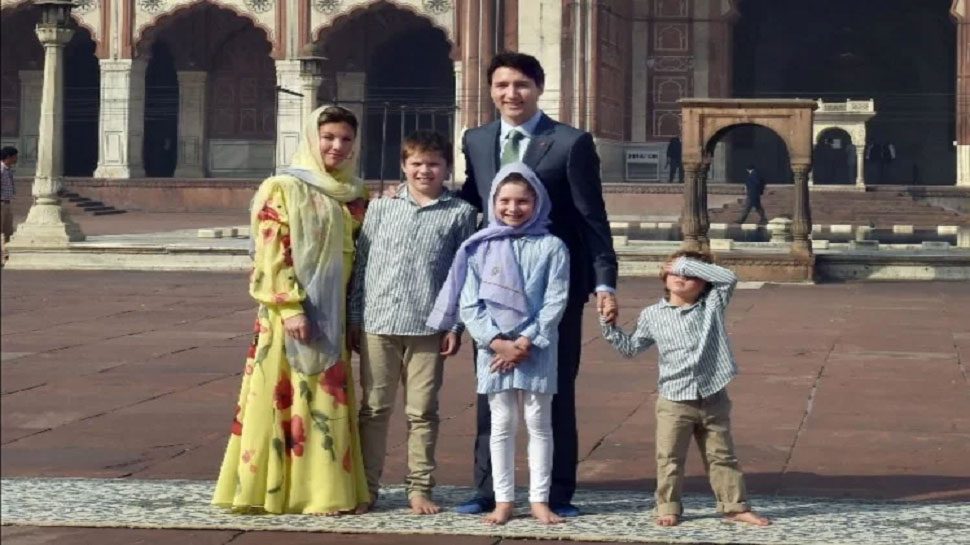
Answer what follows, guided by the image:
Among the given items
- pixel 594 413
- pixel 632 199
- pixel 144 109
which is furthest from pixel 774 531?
pixel 144 109

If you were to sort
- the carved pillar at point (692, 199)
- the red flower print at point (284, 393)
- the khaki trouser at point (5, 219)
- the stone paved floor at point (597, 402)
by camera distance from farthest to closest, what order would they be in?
1. the carved pillar at point (692, 199)
2. the khaki trouser at point (5, 219)
3. the stone paved floor at point (597, 402)
4. the red flower print at point (284, 393)

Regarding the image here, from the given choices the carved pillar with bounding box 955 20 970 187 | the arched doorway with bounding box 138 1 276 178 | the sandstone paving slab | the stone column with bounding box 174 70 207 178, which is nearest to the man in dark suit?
the sandstone paving slab

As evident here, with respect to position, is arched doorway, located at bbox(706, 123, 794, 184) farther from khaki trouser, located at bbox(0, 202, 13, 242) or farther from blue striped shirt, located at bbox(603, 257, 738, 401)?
blue striped shirt, located at bbox(603, 257, 738, 401)

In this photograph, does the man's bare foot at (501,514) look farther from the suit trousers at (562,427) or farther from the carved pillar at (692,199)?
the carved pillar at (692,199)

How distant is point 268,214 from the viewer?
19.2 ft

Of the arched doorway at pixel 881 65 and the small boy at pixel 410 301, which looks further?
the arched doorway at pixel 881 65

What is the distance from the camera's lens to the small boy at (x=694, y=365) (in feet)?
18.8

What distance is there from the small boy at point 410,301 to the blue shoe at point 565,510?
37cm

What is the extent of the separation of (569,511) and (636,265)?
14.7 m

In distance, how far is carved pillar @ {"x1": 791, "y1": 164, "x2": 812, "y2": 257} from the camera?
765 inches

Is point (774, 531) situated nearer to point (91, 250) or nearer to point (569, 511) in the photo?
point (569, 511)

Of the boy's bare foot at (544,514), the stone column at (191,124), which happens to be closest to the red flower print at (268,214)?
the boy's bare foot at (544,514)

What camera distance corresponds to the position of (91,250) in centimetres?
2067

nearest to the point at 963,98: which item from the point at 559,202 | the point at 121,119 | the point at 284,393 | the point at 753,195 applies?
the point at 753,195
